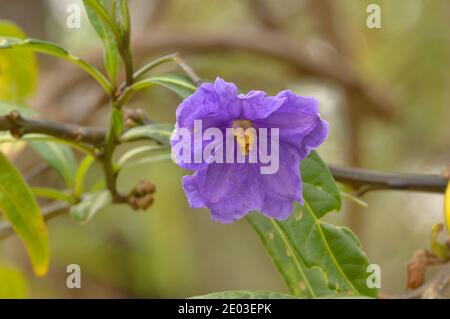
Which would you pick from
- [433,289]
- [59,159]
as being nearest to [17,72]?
[59,159]

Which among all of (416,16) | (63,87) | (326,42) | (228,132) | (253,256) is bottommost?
(253,256)

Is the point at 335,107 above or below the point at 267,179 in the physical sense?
above

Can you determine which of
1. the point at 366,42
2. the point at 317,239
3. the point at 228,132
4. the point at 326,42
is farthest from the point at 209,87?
the point at 366,42

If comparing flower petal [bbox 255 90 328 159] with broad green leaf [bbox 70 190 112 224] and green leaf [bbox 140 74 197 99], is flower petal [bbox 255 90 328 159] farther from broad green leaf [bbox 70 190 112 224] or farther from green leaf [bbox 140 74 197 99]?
broad green leaf [bbox 70 190 112 224]

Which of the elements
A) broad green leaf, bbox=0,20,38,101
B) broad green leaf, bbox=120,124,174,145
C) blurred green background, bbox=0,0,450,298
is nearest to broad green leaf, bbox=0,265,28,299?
broad green leaf, bbox=0,20,38,101

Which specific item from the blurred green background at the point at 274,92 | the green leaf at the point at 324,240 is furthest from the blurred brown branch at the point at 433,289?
the blurred green background at the point at 274,92

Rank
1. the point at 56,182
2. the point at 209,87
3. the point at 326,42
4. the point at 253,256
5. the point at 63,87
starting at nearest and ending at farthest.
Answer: the point at 209,87 < the point at 63,87 < the point at 56,182 < the point at 326,42 < the point at 253,256
